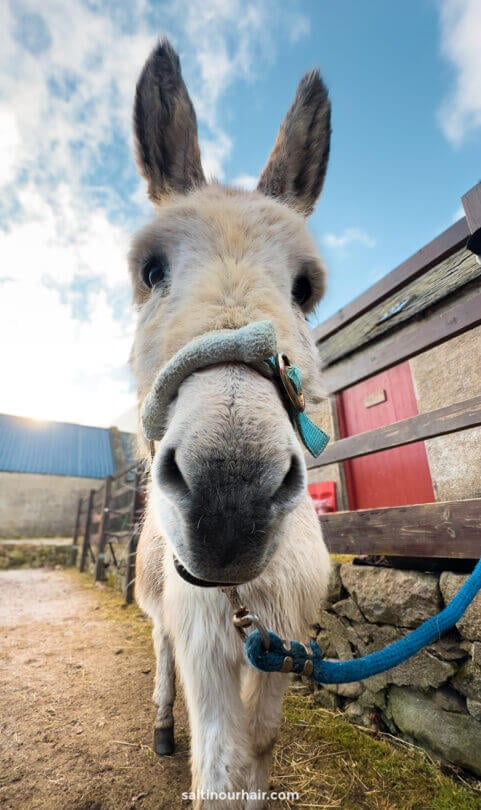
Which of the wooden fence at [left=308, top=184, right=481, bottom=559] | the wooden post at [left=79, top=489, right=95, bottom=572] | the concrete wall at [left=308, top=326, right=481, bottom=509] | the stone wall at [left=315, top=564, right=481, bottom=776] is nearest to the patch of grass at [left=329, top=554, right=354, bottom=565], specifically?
the stone wall at [left=315, top=564, right=481, bottom=776]

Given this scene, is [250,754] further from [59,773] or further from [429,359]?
[429,359]

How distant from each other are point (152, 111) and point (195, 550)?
237cm

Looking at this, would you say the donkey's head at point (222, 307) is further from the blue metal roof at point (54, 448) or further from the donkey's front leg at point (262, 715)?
the blue metal roof at point (54, 448)

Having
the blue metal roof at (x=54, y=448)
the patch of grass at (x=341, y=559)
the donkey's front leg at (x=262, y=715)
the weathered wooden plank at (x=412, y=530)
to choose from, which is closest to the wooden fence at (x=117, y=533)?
the patch of grass at (x=341, y=559)

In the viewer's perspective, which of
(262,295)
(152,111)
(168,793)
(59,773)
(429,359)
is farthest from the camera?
(429,359)

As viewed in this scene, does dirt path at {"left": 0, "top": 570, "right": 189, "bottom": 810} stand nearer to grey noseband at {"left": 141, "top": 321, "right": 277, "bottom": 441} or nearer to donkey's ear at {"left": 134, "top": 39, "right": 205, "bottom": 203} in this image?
grey noseband at {"left": 141, "top": 321, "right": 277, "bottom": 441}

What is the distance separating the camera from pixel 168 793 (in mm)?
2244

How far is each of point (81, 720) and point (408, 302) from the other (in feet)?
17.5

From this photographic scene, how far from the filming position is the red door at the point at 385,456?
15.9ft

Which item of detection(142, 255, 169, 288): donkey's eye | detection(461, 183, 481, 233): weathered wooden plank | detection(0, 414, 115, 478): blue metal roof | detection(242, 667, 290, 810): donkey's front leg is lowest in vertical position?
detection(242, 667, 290, 810): donkey's front leg

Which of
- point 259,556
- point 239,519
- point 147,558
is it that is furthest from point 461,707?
point 239,519

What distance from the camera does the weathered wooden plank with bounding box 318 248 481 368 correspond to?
3777mm

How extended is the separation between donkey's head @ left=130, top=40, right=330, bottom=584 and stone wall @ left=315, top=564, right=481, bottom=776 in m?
1.58

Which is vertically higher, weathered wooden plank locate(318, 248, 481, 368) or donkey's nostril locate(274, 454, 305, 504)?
weathered wooden plank locate(318, 248, 481, 368)
